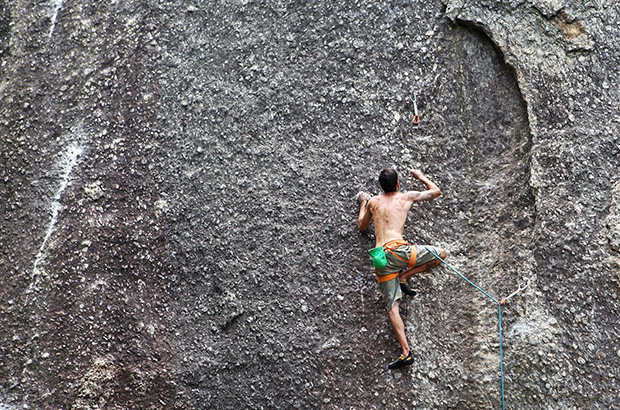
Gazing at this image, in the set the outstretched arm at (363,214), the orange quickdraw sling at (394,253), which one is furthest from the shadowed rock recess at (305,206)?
the orange quickdraw sling at (394,253)

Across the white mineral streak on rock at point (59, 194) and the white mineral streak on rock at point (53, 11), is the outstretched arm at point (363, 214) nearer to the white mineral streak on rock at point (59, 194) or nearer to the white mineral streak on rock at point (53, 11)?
the white mineral streak on rock at point (59, 194)

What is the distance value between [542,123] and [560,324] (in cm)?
173

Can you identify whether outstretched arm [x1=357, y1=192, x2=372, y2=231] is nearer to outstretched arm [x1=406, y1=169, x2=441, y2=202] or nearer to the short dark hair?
the short dark hair

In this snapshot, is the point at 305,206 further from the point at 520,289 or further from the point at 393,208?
the point at 520,289

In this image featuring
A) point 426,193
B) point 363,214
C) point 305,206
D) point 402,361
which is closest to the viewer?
point 402,361

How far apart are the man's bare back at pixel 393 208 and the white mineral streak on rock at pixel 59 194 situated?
→ 9.65 feet

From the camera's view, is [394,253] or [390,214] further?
[390,214]

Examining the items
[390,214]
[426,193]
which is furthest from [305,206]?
[426,193]

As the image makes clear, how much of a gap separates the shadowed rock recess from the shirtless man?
20 cm

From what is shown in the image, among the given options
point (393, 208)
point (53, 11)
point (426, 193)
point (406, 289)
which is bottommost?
point (406, 289)

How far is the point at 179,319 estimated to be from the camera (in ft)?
16.7

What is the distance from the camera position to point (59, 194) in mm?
5488

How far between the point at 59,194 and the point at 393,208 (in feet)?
10.5

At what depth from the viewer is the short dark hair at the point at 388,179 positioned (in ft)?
15.7
